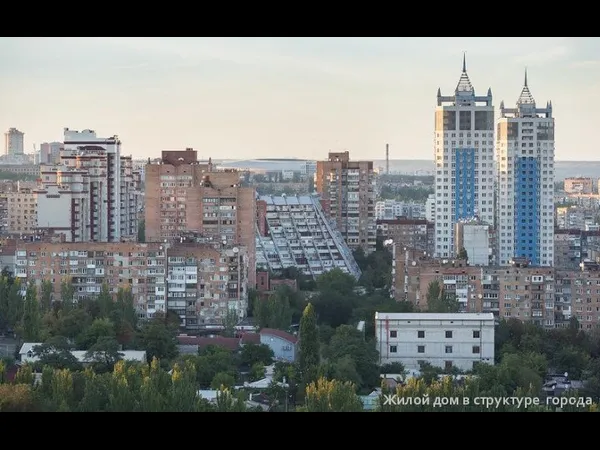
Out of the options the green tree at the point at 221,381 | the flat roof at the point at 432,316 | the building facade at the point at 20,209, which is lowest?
the green tree at the point at 221,381

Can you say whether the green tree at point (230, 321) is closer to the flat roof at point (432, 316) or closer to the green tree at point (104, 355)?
the flat roof at point (432, 316)

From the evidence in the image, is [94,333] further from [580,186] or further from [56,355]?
[580,186]

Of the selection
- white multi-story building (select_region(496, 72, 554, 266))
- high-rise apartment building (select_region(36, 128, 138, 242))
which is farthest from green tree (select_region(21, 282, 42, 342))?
white multi-story building (select_region(496, 72, 554, 266))

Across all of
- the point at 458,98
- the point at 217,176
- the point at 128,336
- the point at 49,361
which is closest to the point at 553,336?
the point at 128,336

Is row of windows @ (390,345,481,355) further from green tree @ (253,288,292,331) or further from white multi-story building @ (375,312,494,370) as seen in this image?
green tree @ (253,288,292,331)

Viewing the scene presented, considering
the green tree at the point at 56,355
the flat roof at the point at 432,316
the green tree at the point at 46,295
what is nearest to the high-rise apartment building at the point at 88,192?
the green tree at the point at 46,295
